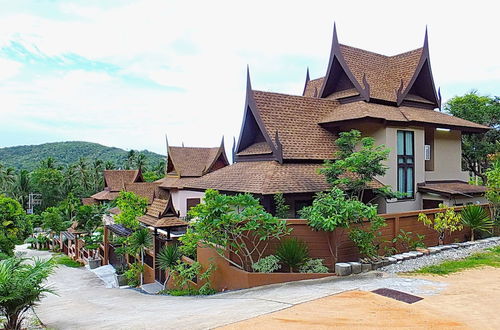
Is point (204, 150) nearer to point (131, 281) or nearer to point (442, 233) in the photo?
point (131, 281)

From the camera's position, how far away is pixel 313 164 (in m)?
12.1

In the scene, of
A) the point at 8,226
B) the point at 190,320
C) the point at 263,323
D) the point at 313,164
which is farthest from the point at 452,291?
the point at 8,226

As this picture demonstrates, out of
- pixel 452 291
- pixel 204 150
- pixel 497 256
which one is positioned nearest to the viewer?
pixel 452 291

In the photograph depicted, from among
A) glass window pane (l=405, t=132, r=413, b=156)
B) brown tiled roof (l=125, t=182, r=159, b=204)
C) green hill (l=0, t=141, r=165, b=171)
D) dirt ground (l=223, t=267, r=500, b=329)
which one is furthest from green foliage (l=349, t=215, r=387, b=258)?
green hill (l=0, t=141, r=165, b=171)

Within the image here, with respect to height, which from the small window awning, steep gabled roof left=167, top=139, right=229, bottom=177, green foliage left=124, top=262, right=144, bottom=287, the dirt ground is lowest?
green foliage left=124, top=262, right=144, bottom=287

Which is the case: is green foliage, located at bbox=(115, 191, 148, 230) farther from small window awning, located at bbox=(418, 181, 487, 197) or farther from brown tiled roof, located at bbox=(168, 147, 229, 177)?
small window awning, located at bbox=(418, 181, 487, 197)

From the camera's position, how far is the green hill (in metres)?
101

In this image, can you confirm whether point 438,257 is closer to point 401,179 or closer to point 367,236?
point 367,236

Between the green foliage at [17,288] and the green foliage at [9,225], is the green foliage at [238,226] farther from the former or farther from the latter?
the green foliage at [9,225]

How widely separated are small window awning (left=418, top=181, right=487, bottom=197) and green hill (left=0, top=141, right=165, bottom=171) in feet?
297

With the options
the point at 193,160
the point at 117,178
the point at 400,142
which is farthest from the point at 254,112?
the point at 117,178

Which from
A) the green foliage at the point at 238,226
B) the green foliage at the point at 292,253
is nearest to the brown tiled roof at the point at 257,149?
the green foliage at the point at 238,226

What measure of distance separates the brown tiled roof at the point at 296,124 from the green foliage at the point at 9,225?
426 inches

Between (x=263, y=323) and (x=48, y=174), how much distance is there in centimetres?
5082
